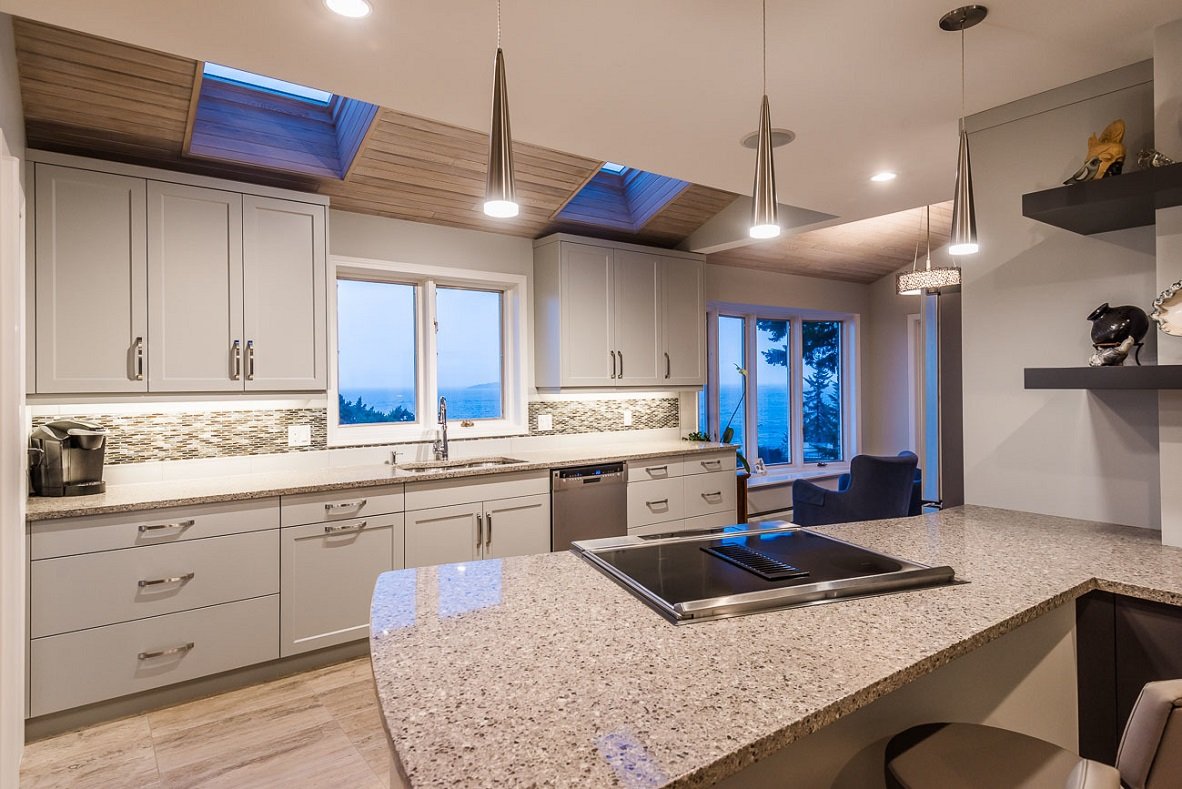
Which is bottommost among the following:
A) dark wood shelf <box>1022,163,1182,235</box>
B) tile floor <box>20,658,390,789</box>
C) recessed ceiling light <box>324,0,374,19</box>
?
tile floor <box>20,658,390,789</box>

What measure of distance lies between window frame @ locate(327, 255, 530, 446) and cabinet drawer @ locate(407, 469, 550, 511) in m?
0.66

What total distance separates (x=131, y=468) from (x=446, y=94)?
2332 mm

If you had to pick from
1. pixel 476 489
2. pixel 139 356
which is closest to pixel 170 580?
pixel 139 356

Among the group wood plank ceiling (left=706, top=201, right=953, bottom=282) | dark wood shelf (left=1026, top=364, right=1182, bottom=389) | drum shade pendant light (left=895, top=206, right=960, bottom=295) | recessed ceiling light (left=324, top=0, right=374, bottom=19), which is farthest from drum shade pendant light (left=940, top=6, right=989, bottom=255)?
wood plank ceiling (left=706, top=201, right=953, bottom=282)

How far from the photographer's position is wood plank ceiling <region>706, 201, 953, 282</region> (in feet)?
17.7

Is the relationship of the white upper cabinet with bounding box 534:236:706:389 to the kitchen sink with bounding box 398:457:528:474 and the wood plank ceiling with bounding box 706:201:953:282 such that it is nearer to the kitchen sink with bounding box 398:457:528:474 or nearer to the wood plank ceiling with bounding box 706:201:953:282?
the kitchen sink with bounding box 398:457:528:474

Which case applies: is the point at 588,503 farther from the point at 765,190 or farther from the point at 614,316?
the point at 765,190

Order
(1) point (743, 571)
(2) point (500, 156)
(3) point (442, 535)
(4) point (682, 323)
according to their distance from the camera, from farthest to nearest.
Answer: (4) point (682, 323)
(3) point (442, 535)
(1) point (743, 571)
(2) point (500, 156)

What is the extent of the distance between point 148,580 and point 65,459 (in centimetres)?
61

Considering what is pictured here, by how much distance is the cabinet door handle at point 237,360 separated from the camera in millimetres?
2977

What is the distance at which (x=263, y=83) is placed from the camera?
304 cm

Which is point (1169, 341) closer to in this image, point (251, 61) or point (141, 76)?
point (251, 61)

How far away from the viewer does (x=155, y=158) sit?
116 inches

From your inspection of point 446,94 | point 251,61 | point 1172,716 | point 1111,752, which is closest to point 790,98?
point 446,94
